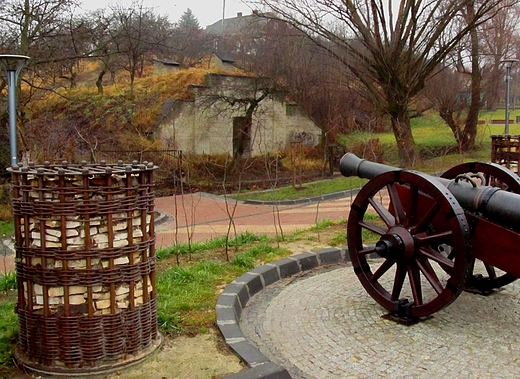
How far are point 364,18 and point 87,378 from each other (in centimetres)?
1952

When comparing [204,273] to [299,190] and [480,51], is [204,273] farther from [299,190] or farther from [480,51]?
[480,51]

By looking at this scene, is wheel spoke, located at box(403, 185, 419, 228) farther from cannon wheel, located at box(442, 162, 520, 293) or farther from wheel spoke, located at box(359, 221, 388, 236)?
cannon wheel, located at box(442, 162, 520, 293)

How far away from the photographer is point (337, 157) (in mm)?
25625

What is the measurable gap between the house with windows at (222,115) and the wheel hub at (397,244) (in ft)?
57.5

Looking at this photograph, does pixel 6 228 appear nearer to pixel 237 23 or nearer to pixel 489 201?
pixel 489 201

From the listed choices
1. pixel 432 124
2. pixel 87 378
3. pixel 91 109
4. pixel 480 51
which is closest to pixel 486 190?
pixel 87 378

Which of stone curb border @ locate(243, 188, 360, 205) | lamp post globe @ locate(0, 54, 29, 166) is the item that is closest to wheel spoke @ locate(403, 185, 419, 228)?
lamp post globe @ locate(0, 54, 29, 166)

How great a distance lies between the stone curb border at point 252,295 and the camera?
12.2 feet

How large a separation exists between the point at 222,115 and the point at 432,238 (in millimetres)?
20221

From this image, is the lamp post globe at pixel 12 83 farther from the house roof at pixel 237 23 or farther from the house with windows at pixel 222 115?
the house with windows at pixel 222 115

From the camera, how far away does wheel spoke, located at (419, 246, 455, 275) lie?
4520 millimetres

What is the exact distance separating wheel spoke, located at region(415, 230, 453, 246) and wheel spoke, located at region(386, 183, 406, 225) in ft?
0.80

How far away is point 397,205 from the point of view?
5047mm

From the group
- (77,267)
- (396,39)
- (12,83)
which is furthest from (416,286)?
(396,39)
